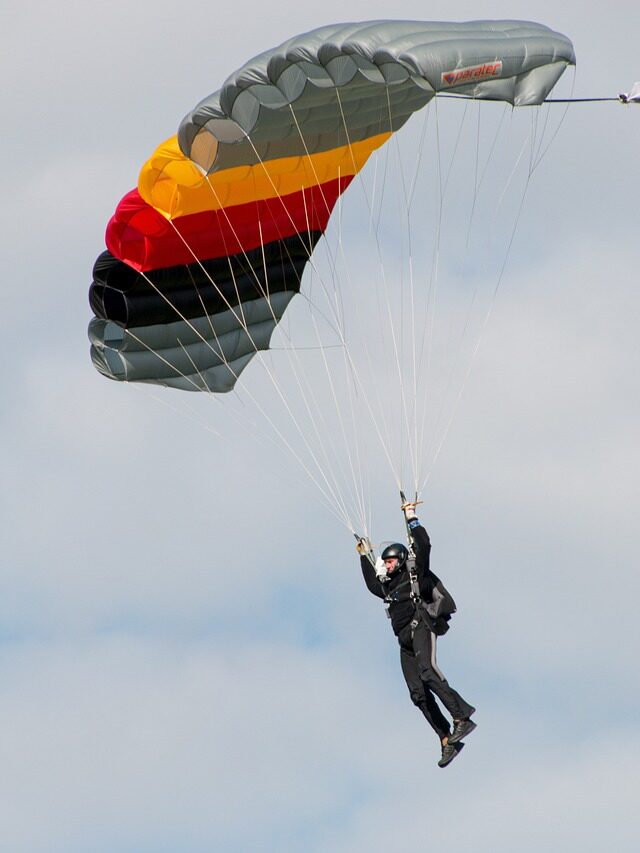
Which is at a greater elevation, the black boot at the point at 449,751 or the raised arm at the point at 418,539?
the raised arm at the point at 418,539

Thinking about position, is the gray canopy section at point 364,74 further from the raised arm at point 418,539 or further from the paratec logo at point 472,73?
the raised arm at point 418,539

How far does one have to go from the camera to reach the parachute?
61.0 feet

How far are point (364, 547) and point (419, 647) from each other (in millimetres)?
1006

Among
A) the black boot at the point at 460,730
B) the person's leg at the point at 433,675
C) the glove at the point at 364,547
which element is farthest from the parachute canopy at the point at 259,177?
the black boot at the point at 460,730

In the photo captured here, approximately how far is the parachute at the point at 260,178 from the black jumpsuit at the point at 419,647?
1243 millimetres

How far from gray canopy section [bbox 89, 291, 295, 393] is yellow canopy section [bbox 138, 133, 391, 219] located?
1150mm

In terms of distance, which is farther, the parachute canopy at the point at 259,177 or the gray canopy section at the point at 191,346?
the gray canopy section at the point at 191,346

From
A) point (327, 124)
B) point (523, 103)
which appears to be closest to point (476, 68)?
point (523, 103)

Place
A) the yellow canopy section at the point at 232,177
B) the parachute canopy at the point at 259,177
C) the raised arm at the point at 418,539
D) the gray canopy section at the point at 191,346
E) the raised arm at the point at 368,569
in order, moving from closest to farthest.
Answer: the parachute canopy at the point at 259,177, the raised arm at the point at 418,539, the raised arm at the point at 368,569, the yellow canopy section at the point at 232,177, the gray canopy section at the point at 191,346

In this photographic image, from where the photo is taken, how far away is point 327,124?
67.9 ft

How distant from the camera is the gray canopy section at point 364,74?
18.3 meters

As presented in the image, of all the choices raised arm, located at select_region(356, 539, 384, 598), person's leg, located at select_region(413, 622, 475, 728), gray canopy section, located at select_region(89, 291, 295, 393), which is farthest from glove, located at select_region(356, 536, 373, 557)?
gray canopy section, located at select_region(89, 291, 295, 393)

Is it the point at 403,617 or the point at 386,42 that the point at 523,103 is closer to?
the point at 386,42

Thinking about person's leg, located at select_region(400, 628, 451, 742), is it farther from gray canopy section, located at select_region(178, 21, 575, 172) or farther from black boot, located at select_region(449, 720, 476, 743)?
gray canopy section, located at select_region(178, 21, 575, 172)
